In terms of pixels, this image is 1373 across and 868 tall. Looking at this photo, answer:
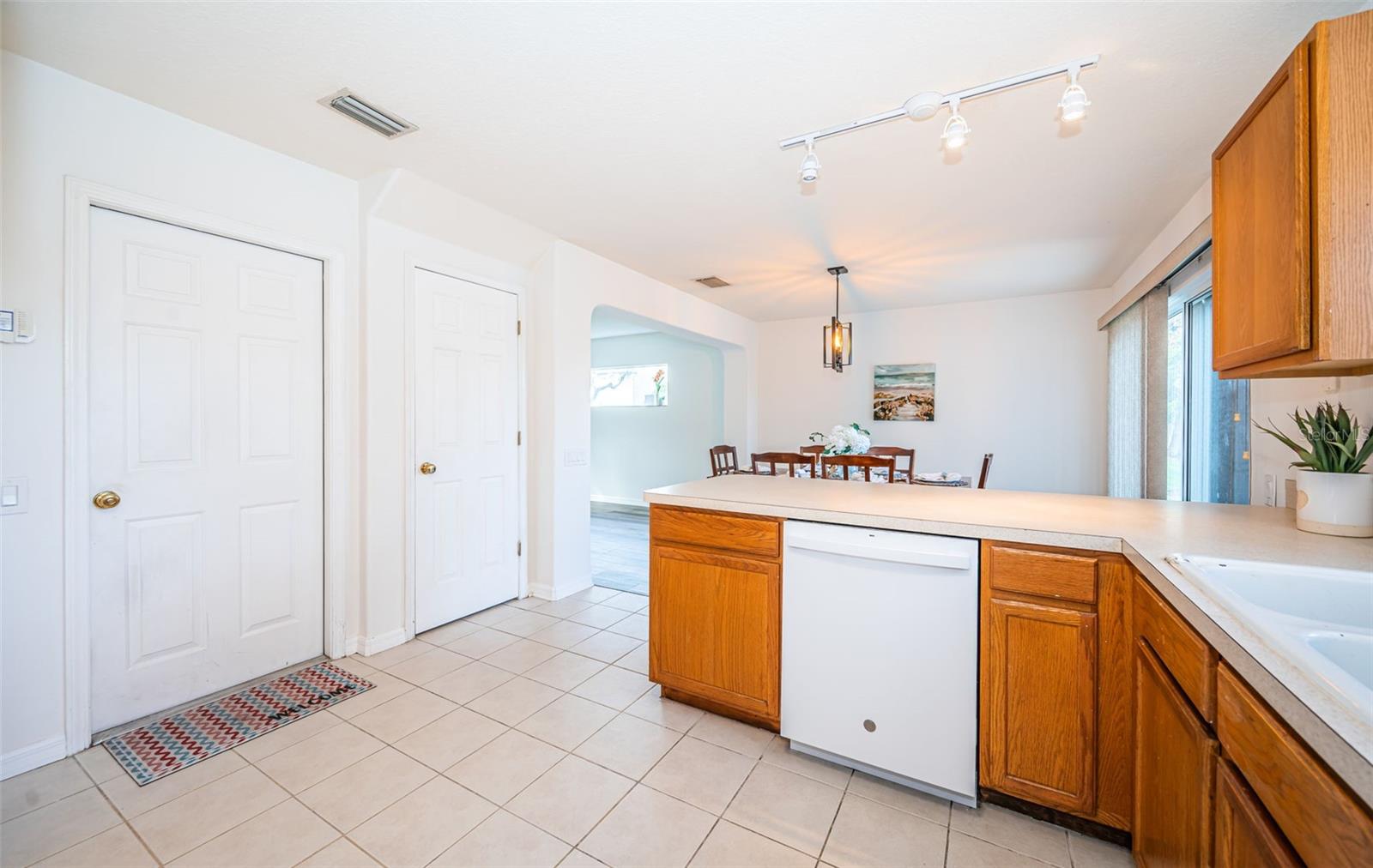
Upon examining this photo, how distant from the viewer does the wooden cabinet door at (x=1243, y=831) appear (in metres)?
0.75

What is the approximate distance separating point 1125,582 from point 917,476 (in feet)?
9.79

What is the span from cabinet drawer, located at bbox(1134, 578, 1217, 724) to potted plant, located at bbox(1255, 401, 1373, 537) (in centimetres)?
66

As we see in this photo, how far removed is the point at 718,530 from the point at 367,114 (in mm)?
2217


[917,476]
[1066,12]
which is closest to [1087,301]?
[917,476]

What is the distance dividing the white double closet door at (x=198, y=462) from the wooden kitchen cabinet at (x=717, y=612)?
1.85 meters

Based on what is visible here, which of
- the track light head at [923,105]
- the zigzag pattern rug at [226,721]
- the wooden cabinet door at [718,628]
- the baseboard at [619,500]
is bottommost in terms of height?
the zigzag pattern rug at [226,721]

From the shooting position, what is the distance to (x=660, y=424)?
295 inches

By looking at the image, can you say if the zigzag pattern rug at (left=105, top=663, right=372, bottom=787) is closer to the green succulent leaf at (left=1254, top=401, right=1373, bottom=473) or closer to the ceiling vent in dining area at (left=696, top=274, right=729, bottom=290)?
the green succulent leaf at (left=1254, top=401, right=1373, bottom=473)

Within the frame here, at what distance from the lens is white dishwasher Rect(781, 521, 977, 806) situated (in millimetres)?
1661

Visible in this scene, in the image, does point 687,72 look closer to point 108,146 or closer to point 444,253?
point 444,253

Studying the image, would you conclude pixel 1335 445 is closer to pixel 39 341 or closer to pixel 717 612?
pixel 717 612

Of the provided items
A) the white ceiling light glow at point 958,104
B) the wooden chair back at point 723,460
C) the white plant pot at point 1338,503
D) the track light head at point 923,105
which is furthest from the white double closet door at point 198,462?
the white plant pot at point 1338,503

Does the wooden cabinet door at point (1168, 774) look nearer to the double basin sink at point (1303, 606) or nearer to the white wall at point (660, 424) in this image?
the double basin sink at point (1303, 606)

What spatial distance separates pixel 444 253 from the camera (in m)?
3.21
